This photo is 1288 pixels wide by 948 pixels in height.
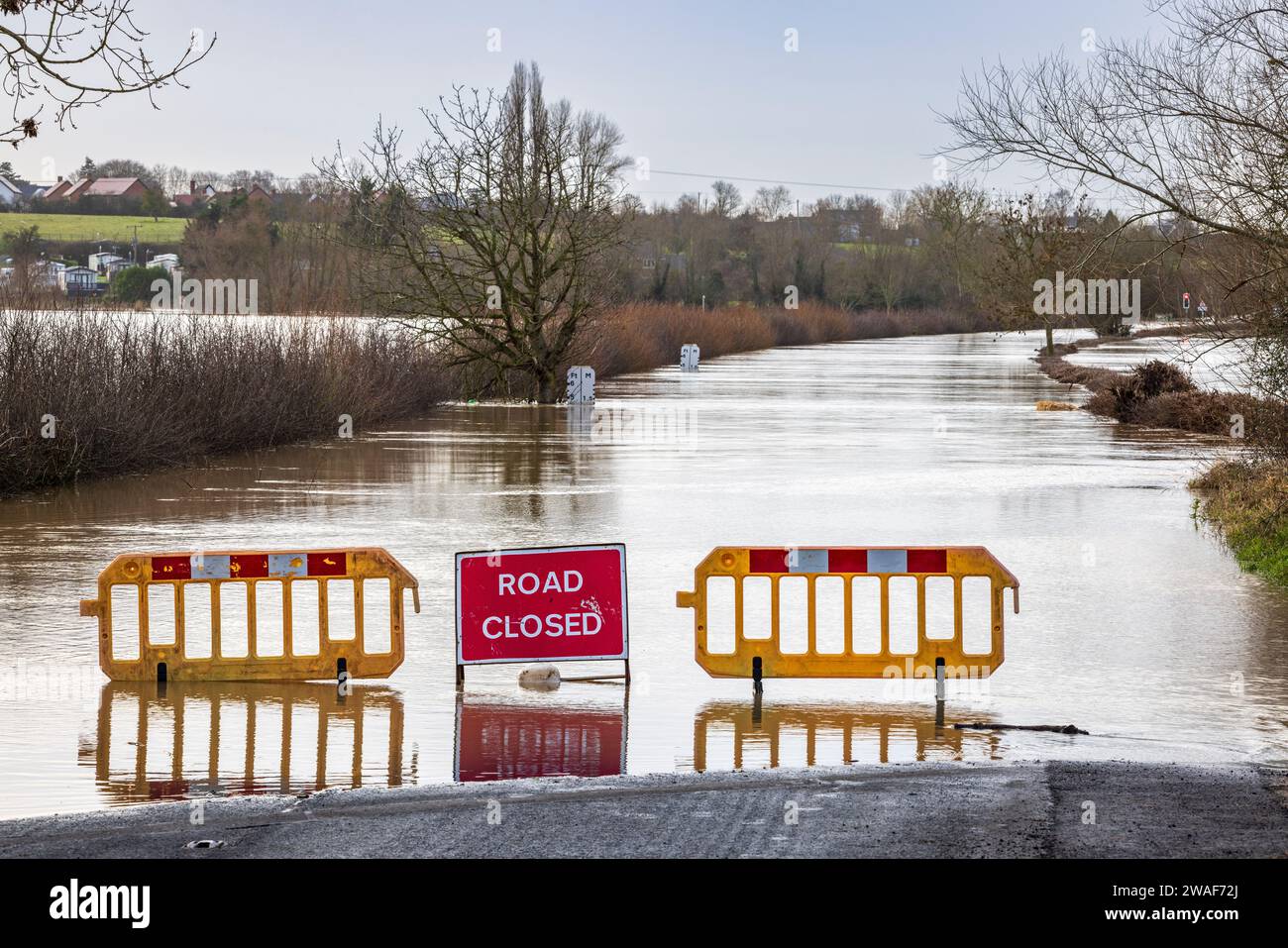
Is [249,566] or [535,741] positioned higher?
[249,566]

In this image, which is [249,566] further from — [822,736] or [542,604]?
[822,736]

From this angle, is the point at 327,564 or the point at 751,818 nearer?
the point at 751,818

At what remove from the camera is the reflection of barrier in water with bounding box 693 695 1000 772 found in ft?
26.0

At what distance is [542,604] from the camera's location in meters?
9.79

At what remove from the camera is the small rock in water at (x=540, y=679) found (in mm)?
9695

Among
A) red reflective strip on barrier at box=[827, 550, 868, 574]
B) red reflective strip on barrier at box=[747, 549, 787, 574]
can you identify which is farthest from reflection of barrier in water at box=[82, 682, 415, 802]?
red reflective strip on barrier at box=[827, 550, 868, 574]

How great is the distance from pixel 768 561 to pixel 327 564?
2.56 metres

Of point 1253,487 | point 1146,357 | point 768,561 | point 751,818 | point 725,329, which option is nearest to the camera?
point 751,818

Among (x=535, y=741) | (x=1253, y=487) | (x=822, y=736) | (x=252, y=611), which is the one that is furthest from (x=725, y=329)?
(x=535, y=741)

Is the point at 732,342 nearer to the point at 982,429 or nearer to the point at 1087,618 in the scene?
the point at 982,429

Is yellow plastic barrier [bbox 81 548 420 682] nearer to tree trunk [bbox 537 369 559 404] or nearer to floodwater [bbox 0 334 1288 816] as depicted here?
floodwater [bbox 0 334 1288 816]

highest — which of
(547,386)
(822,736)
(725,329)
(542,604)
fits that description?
(725,329)
